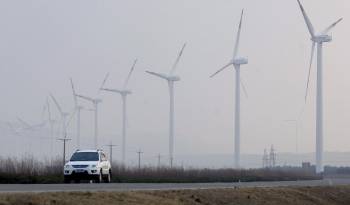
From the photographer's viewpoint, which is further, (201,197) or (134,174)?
(134,174)

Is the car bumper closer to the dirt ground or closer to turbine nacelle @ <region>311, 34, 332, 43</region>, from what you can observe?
the dirt ground

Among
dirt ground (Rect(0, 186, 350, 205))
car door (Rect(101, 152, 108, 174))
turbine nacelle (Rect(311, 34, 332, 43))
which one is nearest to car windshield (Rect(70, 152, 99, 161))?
car door (Rect(101, 152, 108, 174))

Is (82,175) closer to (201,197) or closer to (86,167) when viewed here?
(86,167)

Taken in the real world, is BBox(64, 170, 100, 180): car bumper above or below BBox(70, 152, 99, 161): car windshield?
below

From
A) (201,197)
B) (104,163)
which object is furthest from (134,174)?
(201,197)

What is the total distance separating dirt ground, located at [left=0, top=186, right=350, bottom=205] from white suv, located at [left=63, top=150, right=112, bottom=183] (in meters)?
8.81

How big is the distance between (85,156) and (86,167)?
1.56 m

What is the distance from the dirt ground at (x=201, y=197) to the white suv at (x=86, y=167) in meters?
8.81

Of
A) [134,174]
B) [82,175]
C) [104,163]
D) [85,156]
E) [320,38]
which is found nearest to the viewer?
[82,175]

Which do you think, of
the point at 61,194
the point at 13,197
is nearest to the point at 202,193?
A: the point at 61,194

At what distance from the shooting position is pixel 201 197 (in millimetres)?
33031

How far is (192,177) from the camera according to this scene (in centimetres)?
6259

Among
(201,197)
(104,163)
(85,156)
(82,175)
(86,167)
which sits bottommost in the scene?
(201,197)

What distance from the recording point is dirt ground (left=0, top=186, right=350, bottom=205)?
84.0 feet
